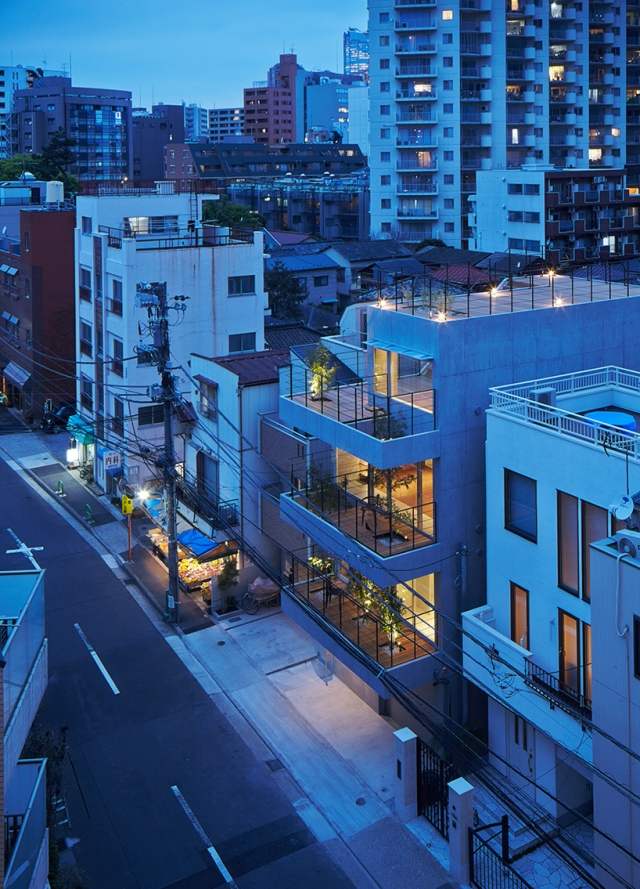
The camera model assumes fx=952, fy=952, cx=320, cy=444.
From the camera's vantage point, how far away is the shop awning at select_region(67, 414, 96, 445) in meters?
39.9

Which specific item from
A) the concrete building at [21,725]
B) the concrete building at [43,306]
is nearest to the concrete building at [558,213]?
the concrete building at [43,306]

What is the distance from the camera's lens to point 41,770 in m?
13.0

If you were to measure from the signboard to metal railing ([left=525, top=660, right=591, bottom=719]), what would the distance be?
22.7 m

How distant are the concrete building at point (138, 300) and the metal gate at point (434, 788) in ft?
65.8

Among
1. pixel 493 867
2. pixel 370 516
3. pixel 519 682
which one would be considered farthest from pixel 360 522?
pixel 493 867

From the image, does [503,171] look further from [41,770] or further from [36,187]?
[41,770]

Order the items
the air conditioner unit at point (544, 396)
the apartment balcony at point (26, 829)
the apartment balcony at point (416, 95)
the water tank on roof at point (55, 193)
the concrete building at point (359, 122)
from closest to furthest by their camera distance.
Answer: the apartment balcony at point (26, 829) < the air conditioner unit at point (544, 396) < the water tank on roof at point (55, 193) < the apartment balcony at point (416, 95) < the concrete building at point (359, 122)

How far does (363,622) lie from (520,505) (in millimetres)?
4741

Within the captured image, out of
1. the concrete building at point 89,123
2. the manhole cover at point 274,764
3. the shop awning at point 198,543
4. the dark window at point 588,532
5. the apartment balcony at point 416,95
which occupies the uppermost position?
the concrete building at point 89,123

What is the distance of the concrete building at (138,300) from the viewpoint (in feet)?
118

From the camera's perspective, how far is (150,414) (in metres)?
36.6

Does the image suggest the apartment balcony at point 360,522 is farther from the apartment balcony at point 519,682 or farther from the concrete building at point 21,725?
the concrete building at point 21,725

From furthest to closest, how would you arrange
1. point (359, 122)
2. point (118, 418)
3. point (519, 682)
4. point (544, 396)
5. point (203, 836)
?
point (359, 122)
point (118, 418)
point (544, 396)
point (203, 836)
point (519, 682)

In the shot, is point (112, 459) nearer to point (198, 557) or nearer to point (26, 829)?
point (198, 557)
